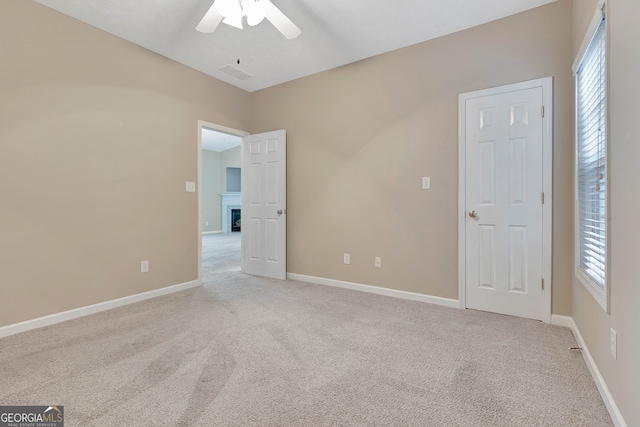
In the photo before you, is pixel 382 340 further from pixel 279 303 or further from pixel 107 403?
pixel 107 403

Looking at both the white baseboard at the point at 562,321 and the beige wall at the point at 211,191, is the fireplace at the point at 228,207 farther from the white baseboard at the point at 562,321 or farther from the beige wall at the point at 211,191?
the white baseboard at the point at 562,321

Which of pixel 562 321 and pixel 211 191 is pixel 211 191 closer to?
pixel 211 191

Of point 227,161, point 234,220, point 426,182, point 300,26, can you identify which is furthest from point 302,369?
point 227,161

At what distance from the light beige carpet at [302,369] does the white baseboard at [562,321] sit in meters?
0.10

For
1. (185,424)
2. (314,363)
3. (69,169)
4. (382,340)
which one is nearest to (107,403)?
(185,424)

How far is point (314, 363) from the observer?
1918 millimetres

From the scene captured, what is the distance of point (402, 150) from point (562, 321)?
6.90 ft

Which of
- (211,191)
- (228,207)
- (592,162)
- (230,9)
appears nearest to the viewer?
(592,162)

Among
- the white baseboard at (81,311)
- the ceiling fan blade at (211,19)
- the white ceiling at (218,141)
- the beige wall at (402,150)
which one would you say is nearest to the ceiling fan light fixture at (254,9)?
the ceiling fan blade at (211,19)

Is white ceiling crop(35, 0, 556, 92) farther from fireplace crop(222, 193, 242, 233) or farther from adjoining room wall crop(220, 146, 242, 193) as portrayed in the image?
fireplace crop(222, 193, 242, 233)

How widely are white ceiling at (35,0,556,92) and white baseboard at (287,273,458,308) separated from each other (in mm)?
2676

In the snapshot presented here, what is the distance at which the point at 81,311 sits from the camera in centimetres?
276

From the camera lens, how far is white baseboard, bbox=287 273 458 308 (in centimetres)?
305

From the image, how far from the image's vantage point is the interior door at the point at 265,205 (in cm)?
414
